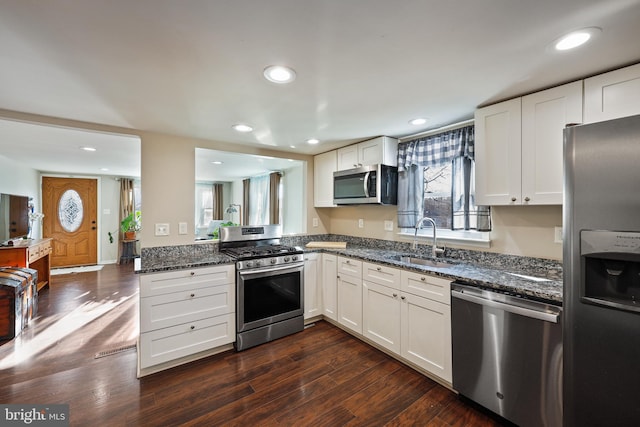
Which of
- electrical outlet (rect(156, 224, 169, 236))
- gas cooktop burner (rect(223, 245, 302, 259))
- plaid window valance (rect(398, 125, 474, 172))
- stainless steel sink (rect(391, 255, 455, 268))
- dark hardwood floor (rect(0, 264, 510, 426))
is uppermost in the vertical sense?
plaid window valance (rect(398, 125, 474, 172))

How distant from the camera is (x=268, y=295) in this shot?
276 cm

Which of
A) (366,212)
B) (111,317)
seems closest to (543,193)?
(366,212)

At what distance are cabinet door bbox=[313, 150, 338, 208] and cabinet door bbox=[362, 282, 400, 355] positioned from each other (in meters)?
1.36

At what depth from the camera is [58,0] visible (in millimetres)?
1018

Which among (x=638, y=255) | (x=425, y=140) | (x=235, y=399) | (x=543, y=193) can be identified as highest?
(x=425, y=140)

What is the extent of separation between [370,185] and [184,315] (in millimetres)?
2173

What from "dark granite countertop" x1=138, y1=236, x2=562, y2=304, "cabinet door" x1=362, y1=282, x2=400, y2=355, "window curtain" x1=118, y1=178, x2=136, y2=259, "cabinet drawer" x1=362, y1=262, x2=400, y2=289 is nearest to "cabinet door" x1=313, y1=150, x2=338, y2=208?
"dark granite countertop" x1=138, y1=236, x2=562, y2=304

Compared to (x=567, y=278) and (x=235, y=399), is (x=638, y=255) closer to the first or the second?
(x=567, y=278)

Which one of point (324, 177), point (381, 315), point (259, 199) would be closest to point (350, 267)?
point (381, 315)

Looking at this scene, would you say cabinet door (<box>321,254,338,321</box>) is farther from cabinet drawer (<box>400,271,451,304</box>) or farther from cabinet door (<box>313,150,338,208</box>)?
cabinet drawer (<box>400,271,451,304</box>)

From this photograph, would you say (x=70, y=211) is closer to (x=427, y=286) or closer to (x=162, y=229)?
(x=162, y=229)

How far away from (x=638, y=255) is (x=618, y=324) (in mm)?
309

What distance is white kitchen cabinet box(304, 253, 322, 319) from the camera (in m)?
3.09

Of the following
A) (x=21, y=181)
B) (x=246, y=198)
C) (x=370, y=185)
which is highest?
(x=21, y=181)
